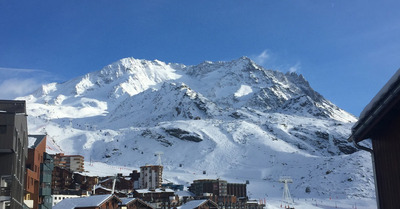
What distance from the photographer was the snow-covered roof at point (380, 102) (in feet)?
22.4

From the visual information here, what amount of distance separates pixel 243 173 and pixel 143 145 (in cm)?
5034

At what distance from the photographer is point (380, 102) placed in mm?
7449

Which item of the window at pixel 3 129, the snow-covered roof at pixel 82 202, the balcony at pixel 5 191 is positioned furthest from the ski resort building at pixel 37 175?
the window at pixel 3 129

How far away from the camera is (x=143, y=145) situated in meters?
190

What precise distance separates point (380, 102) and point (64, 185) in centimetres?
11473

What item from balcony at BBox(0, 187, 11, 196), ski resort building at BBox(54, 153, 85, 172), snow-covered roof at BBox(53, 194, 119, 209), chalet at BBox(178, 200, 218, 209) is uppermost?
ski resort building at BBox(54, 153, 85, 172)

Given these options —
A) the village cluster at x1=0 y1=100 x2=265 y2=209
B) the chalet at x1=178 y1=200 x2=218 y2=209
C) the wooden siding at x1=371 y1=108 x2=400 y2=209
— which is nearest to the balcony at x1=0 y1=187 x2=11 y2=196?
the village cluster at x1=0 y1=100 x2=265 y2=209

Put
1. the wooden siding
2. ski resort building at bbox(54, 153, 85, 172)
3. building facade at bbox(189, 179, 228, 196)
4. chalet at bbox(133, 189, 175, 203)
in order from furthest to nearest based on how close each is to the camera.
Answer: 1. ski resort building at bbox(54, 153, 85, 172)
2. building facade at bbox(189, 179, 228, 196)
3. chalet at bbox(133, 189, 175, 203)
4. the wooden siding

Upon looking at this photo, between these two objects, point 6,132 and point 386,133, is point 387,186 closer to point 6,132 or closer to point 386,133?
point 386,133

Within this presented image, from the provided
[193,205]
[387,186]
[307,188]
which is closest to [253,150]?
[307,188]

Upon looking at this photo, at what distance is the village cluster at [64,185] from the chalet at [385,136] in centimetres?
2563

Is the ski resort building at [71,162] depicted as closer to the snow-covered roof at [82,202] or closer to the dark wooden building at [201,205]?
the dark wooden building at [201,205]

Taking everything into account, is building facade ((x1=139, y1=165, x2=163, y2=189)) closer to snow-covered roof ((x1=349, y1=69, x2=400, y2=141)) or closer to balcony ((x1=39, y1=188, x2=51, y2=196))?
balcony ((x1=39, y1=188, x2=51, y2=196))

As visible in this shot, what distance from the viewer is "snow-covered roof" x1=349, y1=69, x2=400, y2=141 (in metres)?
6.84
